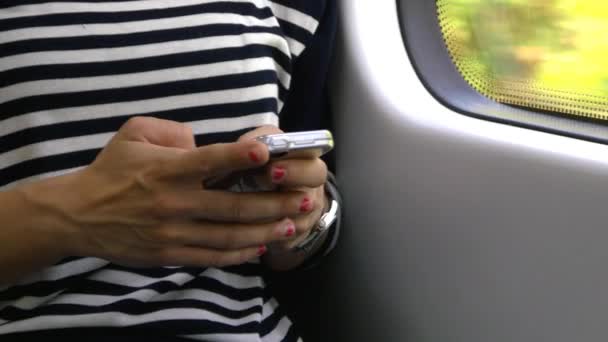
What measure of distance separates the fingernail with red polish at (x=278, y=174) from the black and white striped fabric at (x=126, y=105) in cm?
18

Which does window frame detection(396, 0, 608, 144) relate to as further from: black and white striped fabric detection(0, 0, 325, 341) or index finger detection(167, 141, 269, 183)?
index finger detection(167, 141, 269, 183)

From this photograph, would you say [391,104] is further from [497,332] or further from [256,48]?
[497,332]

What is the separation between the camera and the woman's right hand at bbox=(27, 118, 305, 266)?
2.41 ft

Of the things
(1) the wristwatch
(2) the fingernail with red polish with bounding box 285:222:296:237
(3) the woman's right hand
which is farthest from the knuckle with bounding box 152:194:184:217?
(1) the wristwatch

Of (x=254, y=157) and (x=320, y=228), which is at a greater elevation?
(x=254, y=157)

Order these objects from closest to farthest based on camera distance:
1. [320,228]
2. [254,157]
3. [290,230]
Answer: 1. [254,157]
2. [290,230]
3. [320,228]

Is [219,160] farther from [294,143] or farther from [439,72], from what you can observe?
[439,72]

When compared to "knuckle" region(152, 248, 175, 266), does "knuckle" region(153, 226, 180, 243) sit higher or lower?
higher

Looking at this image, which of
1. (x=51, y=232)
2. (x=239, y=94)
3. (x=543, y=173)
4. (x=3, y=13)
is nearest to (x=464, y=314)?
(x=543, y=173)

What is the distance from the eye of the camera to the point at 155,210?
29.1 inches

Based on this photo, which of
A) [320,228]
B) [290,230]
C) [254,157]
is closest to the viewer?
[254,157]

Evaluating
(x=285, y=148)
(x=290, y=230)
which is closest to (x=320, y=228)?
(x=290, y=230)

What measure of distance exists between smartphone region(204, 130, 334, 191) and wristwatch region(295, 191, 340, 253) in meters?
0.18

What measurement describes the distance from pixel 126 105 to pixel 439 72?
37cm
